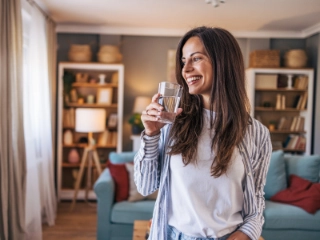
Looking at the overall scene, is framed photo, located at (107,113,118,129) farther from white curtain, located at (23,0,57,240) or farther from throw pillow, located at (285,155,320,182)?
throw pillow, located at (285,155,320,182)

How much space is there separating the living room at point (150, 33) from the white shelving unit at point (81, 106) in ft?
0.21

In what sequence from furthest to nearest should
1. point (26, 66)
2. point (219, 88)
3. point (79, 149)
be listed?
point (79, 149), point (26, 66), point (219, 88)

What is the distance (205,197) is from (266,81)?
15.0 feet

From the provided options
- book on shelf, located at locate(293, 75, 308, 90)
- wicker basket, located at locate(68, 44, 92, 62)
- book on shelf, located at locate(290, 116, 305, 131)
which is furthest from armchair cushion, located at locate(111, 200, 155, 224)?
book on shelf, located at locate(293, 75, 308, 90)

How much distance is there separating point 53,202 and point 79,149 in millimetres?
1167

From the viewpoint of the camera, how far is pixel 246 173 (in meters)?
1.09

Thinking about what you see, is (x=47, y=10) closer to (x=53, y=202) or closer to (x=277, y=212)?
(x=53, y=202)

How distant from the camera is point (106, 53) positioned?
16.6 feet

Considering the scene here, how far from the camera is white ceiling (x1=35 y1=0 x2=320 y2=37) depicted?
3951 millimetres

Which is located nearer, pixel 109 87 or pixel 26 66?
pixel 26 66

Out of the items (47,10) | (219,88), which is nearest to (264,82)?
(47,10)

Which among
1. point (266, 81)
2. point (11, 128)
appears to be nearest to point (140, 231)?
point (11, 128)

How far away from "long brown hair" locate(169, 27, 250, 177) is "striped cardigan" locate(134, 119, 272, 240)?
4cm

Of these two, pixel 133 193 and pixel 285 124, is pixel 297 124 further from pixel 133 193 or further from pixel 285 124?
pixel 133 193
